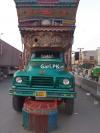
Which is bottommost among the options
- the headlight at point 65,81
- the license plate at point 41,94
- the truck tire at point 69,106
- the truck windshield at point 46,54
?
the truck tire at point 69,106

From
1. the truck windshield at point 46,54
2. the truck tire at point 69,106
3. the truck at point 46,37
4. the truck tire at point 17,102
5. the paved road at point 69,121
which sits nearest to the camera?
the paved road at point 69,121

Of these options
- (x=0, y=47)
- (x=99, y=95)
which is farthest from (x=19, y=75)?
(x=0, y=47)

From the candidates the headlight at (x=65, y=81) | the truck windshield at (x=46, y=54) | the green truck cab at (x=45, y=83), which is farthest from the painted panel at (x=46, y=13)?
the headlight at (x=65, y=81)

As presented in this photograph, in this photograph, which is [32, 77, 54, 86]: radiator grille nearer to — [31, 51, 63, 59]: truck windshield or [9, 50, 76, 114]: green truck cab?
[9, 50, 76, 114]: green truck cab

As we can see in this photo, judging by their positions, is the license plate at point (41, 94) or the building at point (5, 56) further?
the building at point (5, 56)

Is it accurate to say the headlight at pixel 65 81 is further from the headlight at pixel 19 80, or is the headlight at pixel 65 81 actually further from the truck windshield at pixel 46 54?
the truck windshield at pixel 46 54

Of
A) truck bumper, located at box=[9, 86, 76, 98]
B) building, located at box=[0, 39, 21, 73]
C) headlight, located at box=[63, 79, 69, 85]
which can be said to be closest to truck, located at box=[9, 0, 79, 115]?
headlight, located at box=[63, 79, 69, 85]

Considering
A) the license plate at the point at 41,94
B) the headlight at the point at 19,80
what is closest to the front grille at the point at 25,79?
the headlight at the point at 19,80

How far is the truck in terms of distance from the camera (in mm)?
12625

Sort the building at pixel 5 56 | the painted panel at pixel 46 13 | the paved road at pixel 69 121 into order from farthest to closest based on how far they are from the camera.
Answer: the building at pixel 5 56
the painted panel at pixel 46 13
the paved road at pixel 69 121

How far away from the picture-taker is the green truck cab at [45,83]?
1162 cm

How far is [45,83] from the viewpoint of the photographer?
11.9 metres

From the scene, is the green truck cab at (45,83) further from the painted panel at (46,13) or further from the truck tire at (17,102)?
the painted panel at (46,13)

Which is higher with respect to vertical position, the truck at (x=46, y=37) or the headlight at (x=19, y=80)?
the truck at (x=46, y=37)
